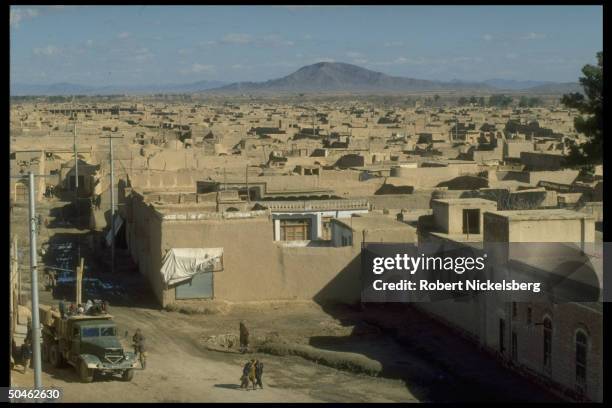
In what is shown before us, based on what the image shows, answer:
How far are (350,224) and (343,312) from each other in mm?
2033

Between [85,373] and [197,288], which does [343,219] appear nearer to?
[197,288]

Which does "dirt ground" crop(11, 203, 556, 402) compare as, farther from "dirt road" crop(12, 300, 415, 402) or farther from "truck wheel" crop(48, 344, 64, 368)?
"truck wheel" crop(48, 344, 64, 368)

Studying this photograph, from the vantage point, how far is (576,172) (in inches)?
1280

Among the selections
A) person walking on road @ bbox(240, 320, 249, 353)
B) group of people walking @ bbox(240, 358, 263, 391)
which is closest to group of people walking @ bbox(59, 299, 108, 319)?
group of people walking @ bbox(240, 358, 263, 391)

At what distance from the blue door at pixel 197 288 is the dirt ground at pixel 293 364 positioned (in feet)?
1.38

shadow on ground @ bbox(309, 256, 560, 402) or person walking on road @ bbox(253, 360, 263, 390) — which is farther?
shadow on ground @ bbox(309, 256, 560, 402)

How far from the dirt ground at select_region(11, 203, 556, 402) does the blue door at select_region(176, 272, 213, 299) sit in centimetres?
42

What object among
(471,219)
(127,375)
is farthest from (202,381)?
(471,219)

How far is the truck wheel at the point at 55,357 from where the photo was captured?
16375mm

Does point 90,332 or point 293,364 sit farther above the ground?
point 90,332

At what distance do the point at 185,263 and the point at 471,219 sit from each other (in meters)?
6.06

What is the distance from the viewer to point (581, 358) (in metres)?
15.3

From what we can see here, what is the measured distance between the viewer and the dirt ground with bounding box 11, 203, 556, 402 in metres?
15.8

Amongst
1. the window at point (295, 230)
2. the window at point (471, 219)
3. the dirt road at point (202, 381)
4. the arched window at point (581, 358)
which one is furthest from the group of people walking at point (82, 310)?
the window at point (295, 230)
